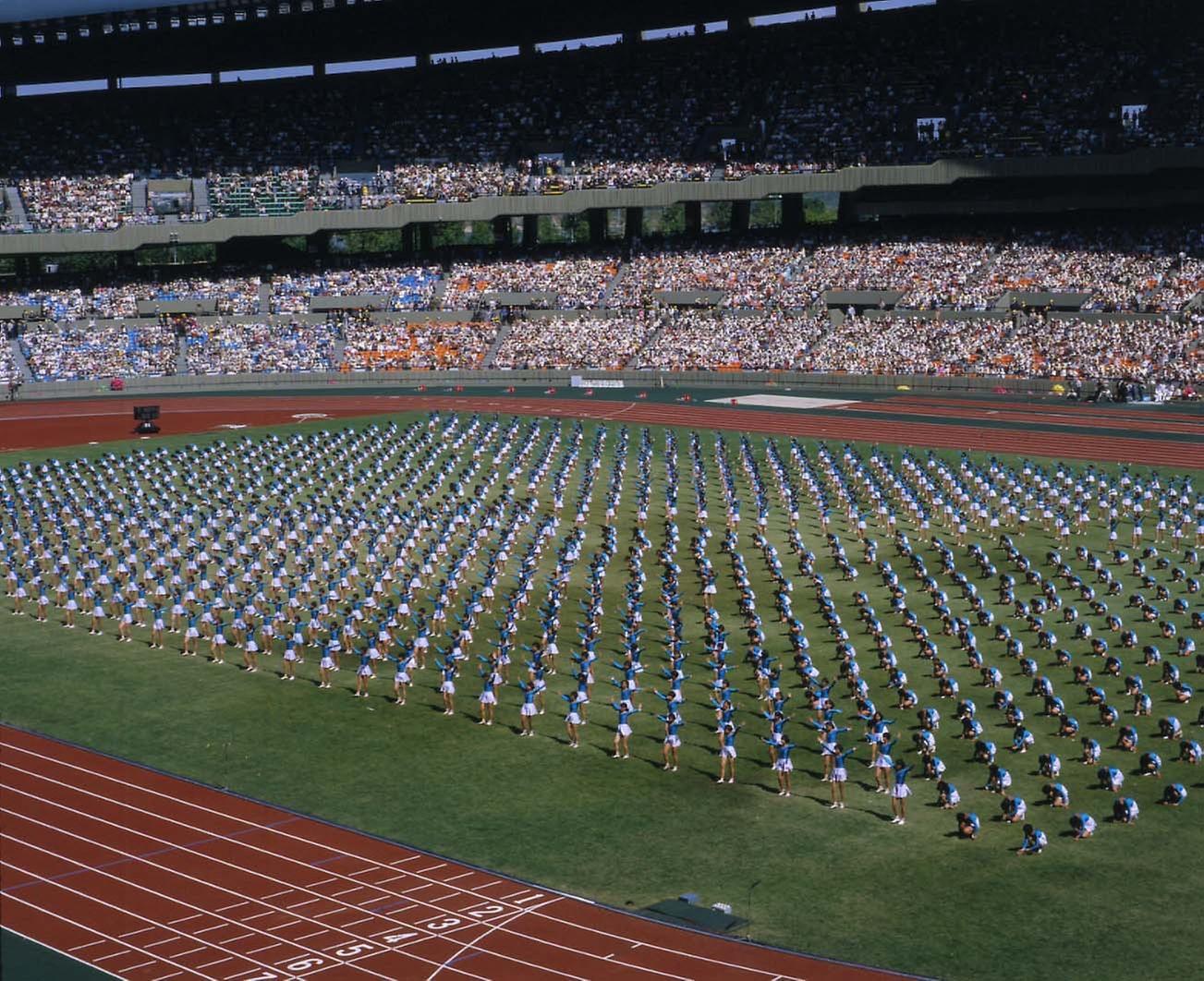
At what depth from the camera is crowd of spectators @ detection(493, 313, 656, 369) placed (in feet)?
250

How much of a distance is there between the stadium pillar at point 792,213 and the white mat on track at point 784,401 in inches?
787

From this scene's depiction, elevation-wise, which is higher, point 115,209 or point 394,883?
point 115,209

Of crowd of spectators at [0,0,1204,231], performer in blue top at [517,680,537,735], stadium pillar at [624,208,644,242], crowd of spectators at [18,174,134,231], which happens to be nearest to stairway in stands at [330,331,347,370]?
crowd of spectators at [0,0,1204,231]

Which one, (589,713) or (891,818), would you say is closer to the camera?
(891,818)

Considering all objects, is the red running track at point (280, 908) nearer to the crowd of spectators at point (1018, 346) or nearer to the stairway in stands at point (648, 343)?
the crowd of spectators at point (1018, 346)

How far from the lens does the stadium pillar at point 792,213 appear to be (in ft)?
276

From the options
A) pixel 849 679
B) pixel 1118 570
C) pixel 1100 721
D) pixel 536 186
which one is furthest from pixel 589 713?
pixel 536 186

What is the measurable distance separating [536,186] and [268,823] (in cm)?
6593

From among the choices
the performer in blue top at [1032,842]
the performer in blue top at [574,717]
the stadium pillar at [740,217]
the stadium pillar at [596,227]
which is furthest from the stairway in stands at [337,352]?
the performer in blue top at [1032,842]

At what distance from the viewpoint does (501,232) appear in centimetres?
9100

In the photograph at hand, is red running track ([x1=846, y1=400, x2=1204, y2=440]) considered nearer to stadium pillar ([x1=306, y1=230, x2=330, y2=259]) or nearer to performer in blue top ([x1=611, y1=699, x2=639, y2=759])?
performer in blue top ([x1=611, y1=699, x2=639, y2=759])

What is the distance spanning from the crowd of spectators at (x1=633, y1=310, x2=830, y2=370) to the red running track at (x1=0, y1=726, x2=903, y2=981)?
171ft

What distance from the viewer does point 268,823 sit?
22938 millimetres

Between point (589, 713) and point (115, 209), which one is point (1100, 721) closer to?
point (589, 713)
